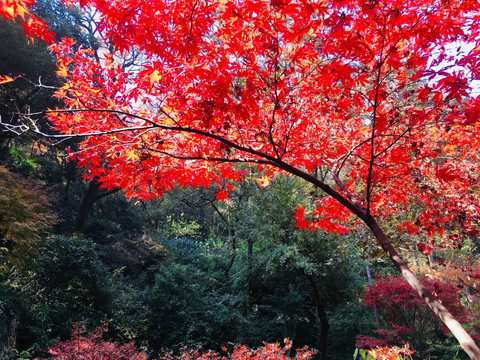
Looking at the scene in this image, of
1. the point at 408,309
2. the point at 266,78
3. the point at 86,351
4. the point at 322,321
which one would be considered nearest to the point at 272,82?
the point at 266,78

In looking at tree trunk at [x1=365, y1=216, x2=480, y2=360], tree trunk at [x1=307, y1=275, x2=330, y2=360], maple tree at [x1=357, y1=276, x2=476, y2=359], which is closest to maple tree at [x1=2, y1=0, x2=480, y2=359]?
tree trunk at [x1=365, y1=216, x2=480, y2=360]

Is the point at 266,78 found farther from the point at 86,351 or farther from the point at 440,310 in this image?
the point at 86,351

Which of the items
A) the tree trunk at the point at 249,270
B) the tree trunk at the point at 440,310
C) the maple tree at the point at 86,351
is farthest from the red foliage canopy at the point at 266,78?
the tree trunk at the point at 249,270

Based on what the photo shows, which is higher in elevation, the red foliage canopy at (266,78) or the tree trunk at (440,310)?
the red foliage canopy at (266,78)

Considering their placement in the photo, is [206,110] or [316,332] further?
[316,332]

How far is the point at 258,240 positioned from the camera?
8.62 meters

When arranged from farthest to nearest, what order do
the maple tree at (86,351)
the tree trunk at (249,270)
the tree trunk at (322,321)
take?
the tree trunk at (249,270)
the tree trunk at (322,321)
the maple tree at (86,351)

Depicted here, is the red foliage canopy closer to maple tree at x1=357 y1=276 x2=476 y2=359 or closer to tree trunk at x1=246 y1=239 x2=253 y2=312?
maple tree at x1=357 y1=276 x2=476 y2=359

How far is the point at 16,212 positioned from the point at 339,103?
19.1ft

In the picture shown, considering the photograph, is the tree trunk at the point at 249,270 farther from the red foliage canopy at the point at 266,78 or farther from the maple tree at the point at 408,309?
the red foliage canopy at the point at 266,78

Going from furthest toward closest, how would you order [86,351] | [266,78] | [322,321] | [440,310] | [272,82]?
[322,321] → [86,351] → [266,78] → [272,82] → [440,310]

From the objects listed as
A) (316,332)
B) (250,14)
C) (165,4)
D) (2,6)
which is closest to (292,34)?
(250,14)

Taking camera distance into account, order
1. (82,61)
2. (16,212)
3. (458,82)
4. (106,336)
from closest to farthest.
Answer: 1. (458,82)
2. (82,61)
3. (16,212)
4. (106,336)

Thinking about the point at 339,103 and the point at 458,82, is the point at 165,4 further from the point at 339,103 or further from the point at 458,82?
the point at 458,82
